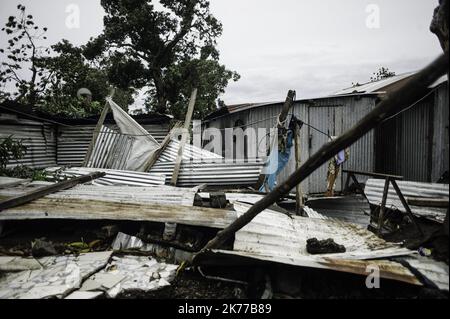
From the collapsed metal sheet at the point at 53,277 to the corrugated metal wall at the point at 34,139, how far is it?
23.1 feet

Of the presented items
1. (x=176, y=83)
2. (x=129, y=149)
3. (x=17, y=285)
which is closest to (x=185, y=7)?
Result: (x=176, y=83)

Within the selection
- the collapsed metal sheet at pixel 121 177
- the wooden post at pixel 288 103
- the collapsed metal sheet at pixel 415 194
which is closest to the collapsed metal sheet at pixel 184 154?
the collapsed metal sheet at pixel 121 177

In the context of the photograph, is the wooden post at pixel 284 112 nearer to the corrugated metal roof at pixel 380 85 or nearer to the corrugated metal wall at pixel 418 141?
the corrugated metal wall at pixel 418 141

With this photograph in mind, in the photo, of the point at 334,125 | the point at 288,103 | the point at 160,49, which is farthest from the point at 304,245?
the point at 160,49

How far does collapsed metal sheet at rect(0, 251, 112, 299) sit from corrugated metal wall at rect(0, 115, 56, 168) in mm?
7036

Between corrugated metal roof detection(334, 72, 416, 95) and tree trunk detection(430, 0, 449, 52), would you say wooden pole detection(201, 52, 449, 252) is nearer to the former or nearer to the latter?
tree trunk detection(430, 0, 449, 52)

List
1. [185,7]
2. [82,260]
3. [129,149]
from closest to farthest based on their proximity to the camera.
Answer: [82,260]
[129,149]
[185,7]

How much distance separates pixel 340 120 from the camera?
10477 mm

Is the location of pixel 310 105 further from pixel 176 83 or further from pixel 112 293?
pixel 176 83

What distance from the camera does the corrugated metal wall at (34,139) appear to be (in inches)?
362

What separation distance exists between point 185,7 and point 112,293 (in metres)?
21.7

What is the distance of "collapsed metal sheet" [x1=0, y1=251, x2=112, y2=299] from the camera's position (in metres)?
3.06

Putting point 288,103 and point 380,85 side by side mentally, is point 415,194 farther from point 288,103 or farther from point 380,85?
point 380,85

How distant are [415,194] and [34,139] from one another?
40.3 ft
